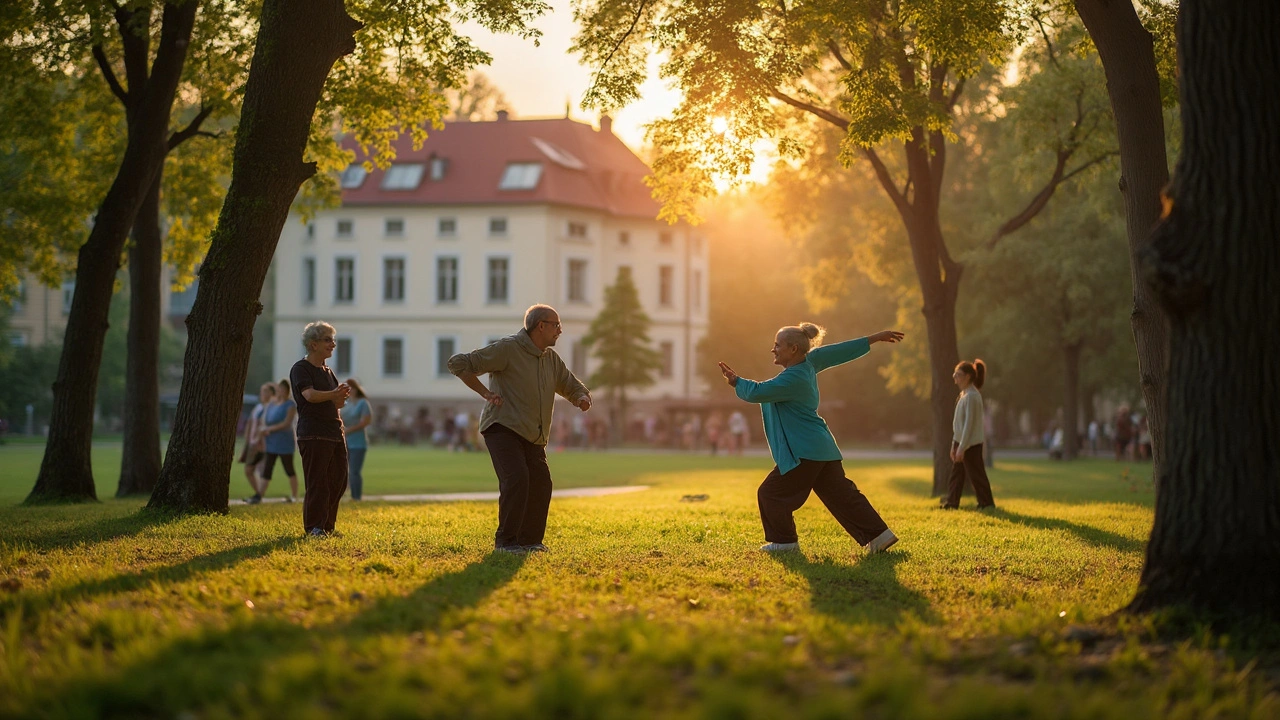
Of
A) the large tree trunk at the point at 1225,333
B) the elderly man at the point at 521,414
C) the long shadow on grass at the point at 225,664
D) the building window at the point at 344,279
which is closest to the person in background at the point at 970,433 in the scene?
the elderly man at the point at 521,414

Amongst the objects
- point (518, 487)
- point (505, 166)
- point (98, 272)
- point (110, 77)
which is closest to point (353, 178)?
point (505, 166)

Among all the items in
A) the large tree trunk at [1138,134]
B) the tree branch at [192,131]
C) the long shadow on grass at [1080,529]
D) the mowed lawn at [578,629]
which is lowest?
the long shadow on grass at [1080,529]

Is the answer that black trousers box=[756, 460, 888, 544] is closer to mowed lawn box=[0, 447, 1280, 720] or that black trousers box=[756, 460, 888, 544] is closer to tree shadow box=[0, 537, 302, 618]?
mowed lawn box=[0, 447, 1280, 720]

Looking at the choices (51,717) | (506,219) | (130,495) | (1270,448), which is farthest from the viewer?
(506,219)

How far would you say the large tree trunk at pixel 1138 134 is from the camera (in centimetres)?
1119

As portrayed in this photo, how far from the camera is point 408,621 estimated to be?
5.95m

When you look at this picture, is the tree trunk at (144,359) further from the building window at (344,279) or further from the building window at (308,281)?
the building window at (308,281)

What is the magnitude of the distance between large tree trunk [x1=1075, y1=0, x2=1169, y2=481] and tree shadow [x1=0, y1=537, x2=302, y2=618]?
7.64 m

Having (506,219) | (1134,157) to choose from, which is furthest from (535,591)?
(506,219)

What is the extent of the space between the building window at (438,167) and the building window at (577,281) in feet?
26.1

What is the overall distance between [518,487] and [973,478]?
7388 millimetres

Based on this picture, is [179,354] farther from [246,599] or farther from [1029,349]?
[246,599]

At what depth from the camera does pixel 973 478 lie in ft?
50.0

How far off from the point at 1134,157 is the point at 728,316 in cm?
5965
